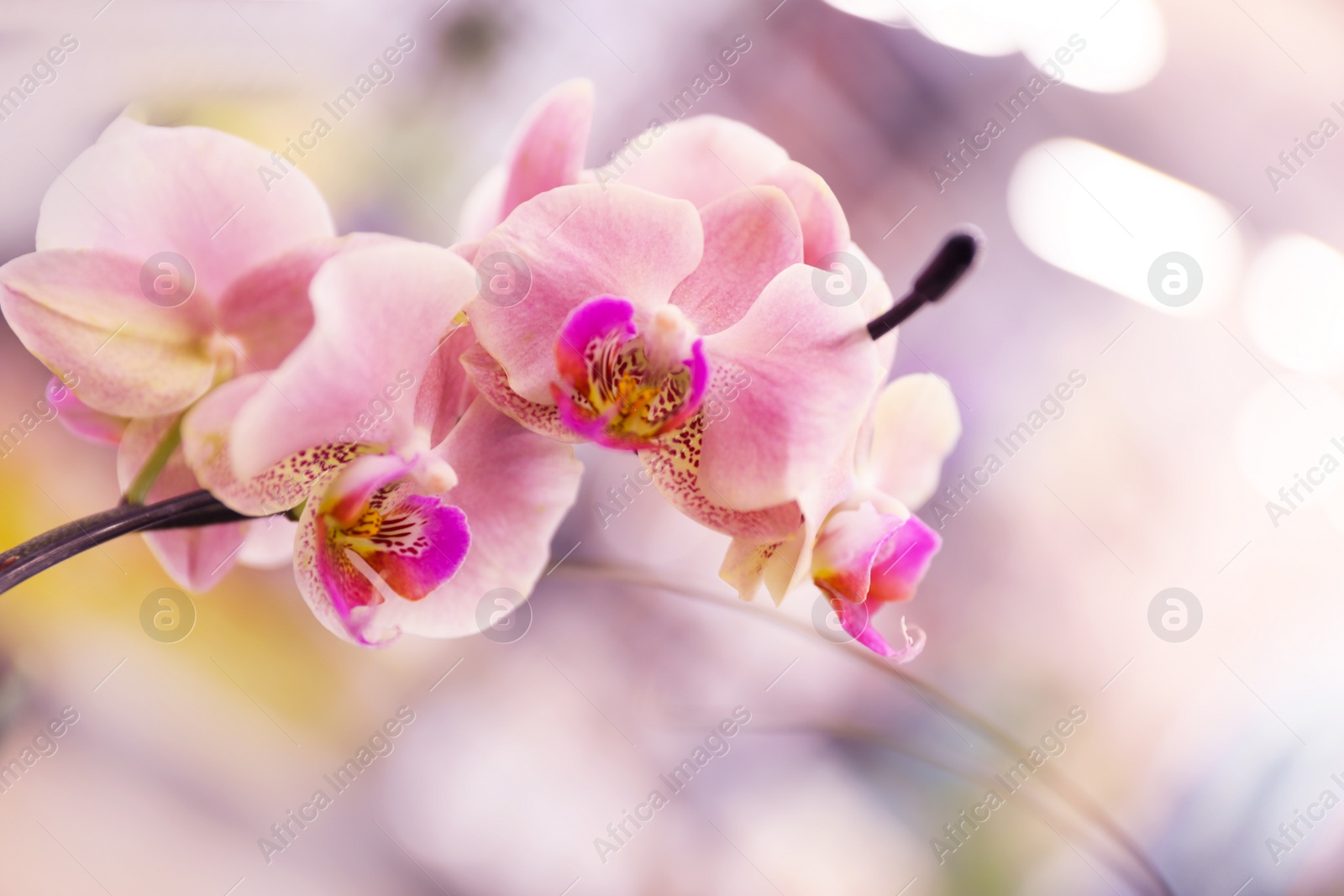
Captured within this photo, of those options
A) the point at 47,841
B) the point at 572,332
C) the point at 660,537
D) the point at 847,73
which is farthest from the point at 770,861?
the point at 847,73

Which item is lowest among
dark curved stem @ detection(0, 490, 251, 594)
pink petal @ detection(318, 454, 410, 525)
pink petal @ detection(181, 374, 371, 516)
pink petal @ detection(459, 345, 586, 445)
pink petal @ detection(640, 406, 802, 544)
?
dark curved stem @ detection(0, 490, 251, 594)

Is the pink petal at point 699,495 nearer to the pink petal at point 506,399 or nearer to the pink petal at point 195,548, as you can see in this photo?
the pink petal at point 506,399

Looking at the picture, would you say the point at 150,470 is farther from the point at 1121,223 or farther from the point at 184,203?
the point at 1121,223

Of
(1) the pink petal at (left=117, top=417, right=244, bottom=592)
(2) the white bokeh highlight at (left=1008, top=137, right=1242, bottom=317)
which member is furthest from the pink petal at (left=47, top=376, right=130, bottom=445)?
(2) the white bokeh highlight at (left=1008, top=137, right=1242, bottom=317)

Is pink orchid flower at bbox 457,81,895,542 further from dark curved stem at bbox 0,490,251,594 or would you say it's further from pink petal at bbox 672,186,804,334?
dark curved stem at bbox 0,490,251,594

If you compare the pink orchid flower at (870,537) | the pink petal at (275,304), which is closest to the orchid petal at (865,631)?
the pink orchid flower at (870,537)

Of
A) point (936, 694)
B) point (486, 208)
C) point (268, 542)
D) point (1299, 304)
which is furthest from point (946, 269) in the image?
point (1299, 304)
